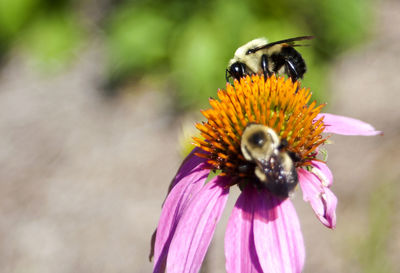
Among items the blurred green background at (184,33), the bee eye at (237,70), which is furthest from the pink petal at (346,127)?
the blurred green background at (184,33)

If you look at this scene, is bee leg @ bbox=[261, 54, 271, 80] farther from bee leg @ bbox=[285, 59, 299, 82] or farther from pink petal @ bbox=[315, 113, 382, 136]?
pink petal @ bbox=[315, 113, 382, 136]

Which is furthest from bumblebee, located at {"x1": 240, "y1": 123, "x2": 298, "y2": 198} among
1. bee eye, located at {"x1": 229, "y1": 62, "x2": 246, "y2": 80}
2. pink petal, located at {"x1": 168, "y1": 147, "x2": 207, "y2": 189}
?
bee eye, located at {"x1": 229, "y1": 62, "x2": 246, "y2": 80}

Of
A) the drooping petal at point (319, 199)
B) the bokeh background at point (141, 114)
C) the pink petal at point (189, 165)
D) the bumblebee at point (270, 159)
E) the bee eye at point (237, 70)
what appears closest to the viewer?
the bumblebee at point (270, 159)

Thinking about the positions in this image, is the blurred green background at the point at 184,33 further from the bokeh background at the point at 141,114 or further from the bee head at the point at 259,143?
the bee head at the point at 259,143

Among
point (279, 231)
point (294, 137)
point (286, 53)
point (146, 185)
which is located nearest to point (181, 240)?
point (279, 231)

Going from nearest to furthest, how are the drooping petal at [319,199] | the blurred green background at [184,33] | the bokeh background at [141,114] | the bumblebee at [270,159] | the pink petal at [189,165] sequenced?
the bumblebee at [270,159]
the drooping petal at [319,199]
the pink petal at [189,165]
the bokeh background at [141,114]
the blurred green background at [184,33]

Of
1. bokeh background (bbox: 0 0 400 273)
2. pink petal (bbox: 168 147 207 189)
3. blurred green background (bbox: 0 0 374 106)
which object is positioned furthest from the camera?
blurred green background (bbox: 0 0 374 106)

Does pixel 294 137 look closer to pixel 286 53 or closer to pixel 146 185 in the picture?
pixel 286 53

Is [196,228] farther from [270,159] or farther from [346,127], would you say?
[346,127]
